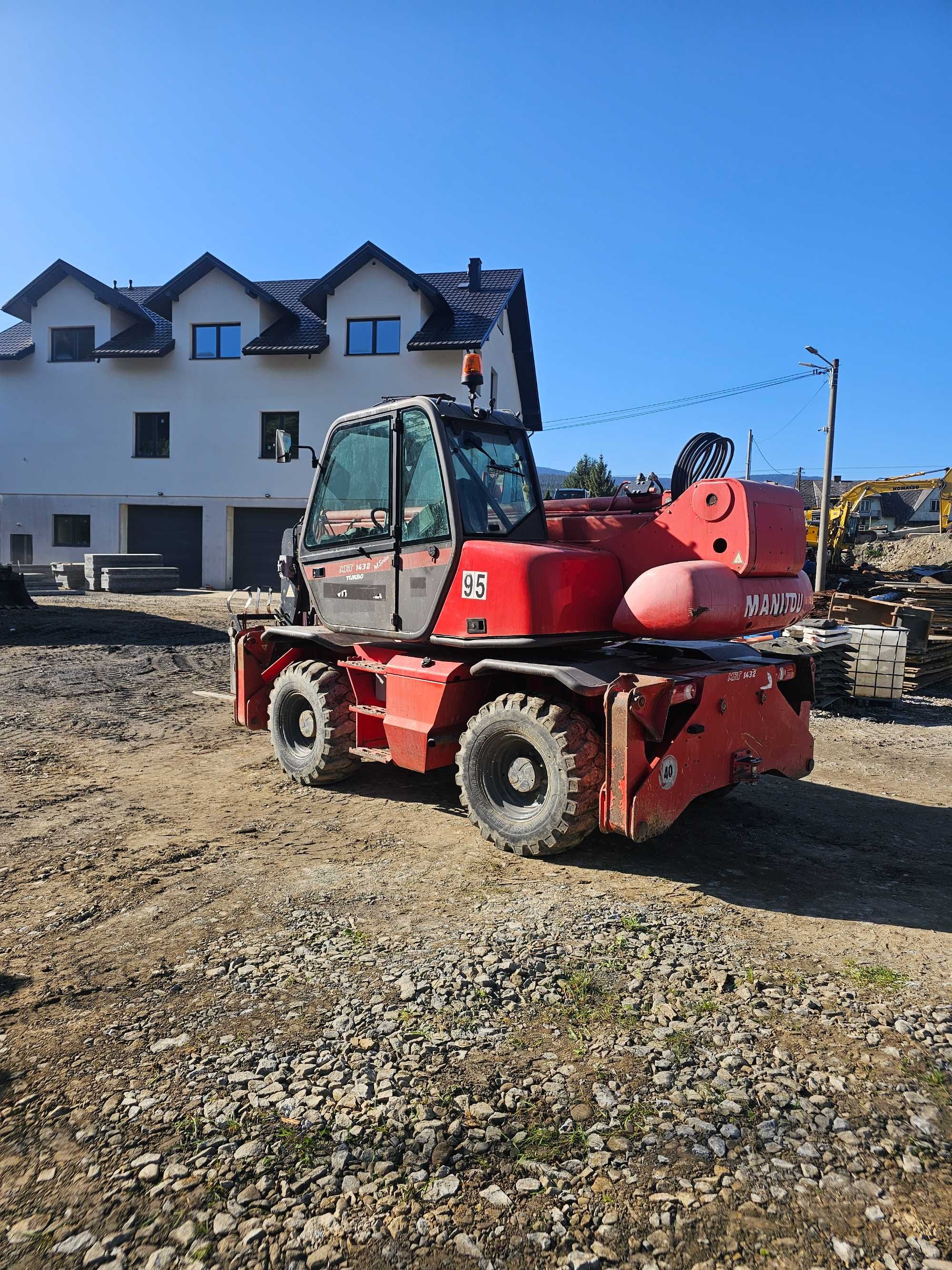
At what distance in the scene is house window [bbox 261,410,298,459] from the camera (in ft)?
85.0

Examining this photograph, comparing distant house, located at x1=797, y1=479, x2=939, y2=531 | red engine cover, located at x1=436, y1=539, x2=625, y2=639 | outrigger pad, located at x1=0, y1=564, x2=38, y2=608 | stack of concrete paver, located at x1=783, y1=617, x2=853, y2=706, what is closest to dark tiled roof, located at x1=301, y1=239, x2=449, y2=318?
outrigger pad, located at x1=0, y1=564, x2=38, y2=608

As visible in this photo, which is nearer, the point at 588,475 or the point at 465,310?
the point at 465,310

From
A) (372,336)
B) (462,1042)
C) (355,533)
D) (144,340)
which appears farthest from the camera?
(144,340)

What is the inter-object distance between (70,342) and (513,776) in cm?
2801

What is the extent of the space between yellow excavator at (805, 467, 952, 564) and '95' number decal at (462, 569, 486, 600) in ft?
83.8

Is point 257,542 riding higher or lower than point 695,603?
higher

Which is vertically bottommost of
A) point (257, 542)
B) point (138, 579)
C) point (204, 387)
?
point (138, 579)

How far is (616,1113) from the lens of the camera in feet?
9.64

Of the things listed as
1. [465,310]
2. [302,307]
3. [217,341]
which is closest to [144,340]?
[217,341]

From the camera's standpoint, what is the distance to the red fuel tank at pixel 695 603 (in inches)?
201

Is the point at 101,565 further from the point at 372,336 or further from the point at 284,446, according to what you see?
the point at 284,446

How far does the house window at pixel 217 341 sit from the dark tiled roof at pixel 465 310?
5874mm

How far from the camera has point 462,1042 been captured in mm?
3350

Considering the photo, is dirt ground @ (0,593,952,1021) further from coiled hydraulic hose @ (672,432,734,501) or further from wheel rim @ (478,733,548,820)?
coiled hydraulic hose @ (672,432,734,501)
